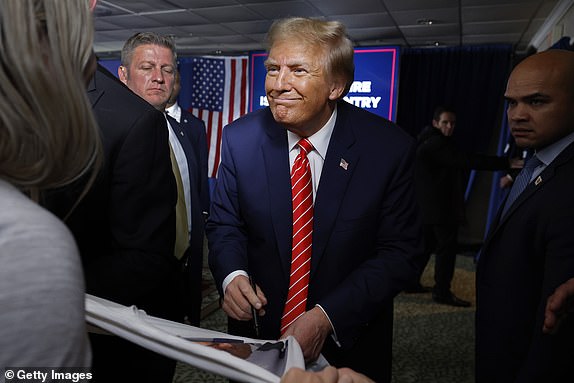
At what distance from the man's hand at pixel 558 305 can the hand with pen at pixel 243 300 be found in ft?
2.24

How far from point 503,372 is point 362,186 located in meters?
0.70

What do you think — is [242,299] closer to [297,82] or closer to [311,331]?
[311,331]

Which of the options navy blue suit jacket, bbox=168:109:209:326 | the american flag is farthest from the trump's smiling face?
the american flag

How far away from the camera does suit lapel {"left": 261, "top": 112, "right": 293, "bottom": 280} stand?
4.34 ft

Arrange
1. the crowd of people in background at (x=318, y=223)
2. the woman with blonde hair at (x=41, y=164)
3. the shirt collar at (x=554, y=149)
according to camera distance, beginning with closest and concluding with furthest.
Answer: the woman with blonde hair at (x=41, y=164), the crowd of people in background at (x=318, y=223), the shirt collar at (x=554, y=149)

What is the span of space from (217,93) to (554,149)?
18.2ft

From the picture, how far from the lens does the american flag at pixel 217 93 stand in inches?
253

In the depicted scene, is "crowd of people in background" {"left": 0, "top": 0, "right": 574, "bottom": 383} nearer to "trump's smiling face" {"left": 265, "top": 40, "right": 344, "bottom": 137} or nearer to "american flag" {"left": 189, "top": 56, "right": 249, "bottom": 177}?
"trump's smiling face" {"left": 265, "top": 40, "right": 344, "bottom": 137}

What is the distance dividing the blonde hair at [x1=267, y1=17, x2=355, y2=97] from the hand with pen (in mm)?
653

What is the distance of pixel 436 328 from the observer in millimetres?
3605

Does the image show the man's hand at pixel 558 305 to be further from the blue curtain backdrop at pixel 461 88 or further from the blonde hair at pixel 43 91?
the blue curtain backdrop at pixel 461 88

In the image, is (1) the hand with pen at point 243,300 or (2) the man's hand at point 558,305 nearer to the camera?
(2) the man's hand at point 558,305

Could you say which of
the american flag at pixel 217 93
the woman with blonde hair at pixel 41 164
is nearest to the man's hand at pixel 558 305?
the woman with blonde hair at pixel 41 164

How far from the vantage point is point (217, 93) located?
6.57 meters
